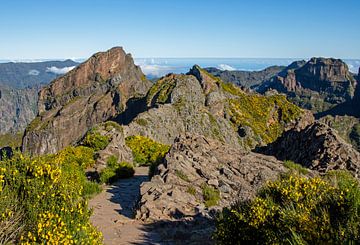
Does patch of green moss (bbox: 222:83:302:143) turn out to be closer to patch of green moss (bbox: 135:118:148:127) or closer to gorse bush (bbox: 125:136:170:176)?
patch of green moss (bbox: 135:118:148:127)

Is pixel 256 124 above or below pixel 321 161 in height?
below

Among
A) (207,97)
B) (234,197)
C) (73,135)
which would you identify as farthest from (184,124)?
(73,135)

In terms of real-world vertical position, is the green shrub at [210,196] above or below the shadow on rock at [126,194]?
above

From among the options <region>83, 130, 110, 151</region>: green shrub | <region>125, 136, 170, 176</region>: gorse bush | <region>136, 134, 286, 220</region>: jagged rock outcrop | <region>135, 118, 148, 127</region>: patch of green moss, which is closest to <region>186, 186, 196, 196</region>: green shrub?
<region>136, 134, 286, 220</region>: jagged rock outcrop

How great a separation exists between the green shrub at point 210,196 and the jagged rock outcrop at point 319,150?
7340 mm

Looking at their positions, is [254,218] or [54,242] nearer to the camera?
[54,242]

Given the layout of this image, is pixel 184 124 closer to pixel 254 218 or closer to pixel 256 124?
pixel 256 124

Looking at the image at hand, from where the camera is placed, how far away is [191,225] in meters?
14.9

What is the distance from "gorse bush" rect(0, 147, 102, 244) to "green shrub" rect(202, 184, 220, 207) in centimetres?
860

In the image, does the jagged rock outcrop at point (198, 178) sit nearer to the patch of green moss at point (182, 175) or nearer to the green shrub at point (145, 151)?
the patch of green moss at point (182, 175)

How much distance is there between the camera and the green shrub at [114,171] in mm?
23059

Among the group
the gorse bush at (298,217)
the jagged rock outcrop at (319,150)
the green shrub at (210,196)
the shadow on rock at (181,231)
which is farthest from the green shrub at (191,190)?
the jagged rock outcrop at (319,150)

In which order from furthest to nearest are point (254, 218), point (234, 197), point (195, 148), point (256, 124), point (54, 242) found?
point (256, 124) → point (195, 148) → point (234, 197) → point (254, 218) → point (54, 242)

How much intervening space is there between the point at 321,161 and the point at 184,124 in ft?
211
